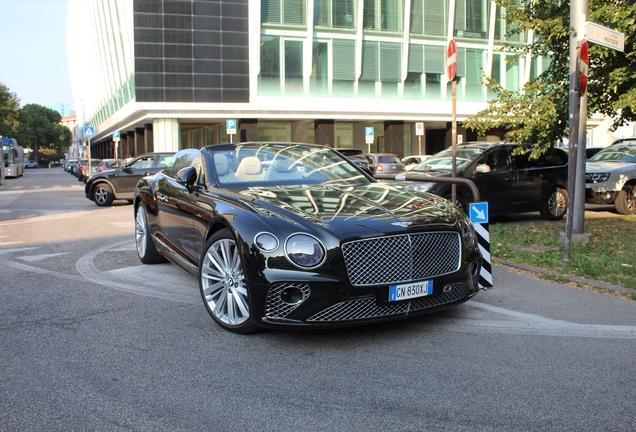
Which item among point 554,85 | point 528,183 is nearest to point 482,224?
point 554,85

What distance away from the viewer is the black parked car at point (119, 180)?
19.2 metres

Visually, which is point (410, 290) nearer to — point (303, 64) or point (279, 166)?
point (279, 166)

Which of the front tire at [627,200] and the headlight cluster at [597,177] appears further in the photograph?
the headlight cluster at [597,177]

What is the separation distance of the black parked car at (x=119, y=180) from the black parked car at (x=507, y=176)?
10.4 meters

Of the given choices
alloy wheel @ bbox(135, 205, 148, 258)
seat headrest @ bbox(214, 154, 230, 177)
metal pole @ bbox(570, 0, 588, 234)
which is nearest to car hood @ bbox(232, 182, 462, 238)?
seat headrest @ bbox(214, 154, 230, 177)

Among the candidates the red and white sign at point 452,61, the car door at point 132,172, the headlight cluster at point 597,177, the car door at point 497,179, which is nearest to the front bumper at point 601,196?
the headlight cluster at point 597,177

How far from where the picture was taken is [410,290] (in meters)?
4.32

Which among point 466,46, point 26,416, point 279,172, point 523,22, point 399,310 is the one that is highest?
point 466,46

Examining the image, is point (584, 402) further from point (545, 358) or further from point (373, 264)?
point (373, 264)

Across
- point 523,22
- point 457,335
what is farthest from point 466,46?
point 457,335

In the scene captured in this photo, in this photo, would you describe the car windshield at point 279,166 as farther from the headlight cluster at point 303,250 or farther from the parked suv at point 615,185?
the parked suv at point 615,185

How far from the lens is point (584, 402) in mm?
3336

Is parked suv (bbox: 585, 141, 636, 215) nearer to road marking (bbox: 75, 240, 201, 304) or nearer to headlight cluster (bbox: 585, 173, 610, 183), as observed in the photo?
headlight cluster (bbox: 585, 173, 610, 183)

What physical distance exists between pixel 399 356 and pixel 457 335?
697 mm
